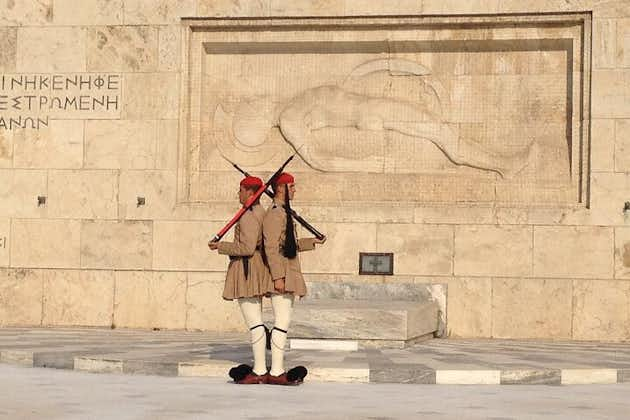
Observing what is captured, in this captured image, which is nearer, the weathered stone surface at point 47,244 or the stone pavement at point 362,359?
the stone pavement at point 362,359

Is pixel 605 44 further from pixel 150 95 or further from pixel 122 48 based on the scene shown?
pixel 122 48

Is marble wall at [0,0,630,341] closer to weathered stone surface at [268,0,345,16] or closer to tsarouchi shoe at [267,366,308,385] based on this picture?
weathered stone surface at [268,0,345,16]

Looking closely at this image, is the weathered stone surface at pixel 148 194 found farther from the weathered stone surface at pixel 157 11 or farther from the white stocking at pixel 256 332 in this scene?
the white stocking at pixel 256 332

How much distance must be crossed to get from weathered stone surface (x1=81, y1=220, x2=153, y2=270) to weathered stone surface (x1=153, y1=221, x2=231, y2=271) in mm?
173

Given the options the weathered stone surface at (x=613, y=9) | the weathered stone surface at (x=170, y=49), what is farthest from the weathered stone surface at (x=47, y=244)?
the weathered stone surface at (x=613, y=9)

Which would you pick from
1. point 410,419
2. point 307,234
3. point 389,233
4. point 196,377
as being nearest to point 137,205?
point 307,234

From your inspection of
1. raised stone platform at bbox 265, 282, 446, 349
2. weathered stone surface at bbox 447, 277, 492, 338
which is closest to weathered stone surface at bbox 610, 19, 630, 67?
weathered stone surface at bbox 447, 277, 492, 338

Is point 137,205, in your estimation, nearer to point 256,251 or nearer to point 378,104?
point 378,104

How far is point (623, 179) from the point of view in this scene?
1620cm

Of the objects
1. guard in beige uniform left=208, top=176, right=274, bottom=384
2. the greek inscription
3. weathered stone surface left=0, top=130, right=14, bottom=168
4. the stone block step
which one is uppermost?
the greek inscription

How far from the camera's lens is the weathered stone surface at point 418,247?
16.5 metres

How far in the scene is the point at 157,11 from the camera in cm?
1730

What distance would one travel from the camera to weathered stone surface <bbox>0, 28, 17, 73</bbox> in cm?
1764

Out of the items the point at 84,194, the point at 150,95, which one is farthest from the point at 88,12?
the point at 84,194
